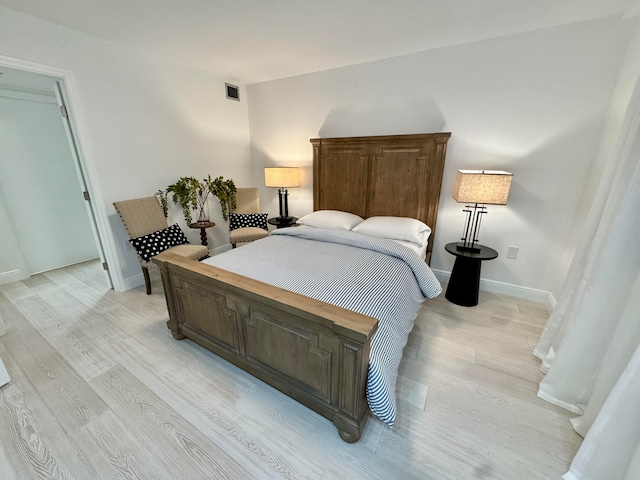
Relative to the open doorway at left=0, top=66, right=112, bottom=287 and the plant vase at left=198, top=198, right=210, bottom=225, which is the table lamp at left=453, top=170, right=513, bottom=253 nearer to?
the plant vase at left=198, top=198, right=210, bottom=225

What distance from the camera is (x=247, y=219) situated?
3471 millimetres

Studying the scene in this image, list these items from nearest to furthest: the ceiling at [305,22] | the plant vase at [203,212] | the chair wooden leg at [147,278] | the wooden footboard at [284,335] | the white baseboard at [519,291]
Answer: the wooden footboard at [284,335], the ceiling at [305,22], the white baseboard at [519,291], the chair wooden leg at [147,278], the plant vase at [203,212]

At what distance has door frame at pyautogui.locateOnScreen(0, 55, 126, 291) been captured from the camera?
6.58 feet

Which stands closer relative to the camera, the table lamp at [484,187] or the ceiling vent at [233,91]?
the table lamp at [484,187]

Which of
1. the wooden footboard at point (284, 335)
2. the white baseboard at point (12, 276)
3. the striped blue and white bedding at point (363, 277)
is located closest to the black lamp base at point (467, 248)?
the striped blue and white bedding at point (363, 277)

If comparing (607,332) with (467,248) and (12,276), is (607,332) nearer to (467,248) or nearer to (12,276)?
(467,248)

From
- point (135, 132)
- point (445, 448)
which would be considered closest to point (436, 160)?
point (445, 448)

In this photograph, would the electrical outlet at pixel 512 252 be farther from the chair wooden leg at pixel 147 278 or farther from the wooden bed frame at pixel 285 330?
the chair wooden leg at pixel 147 278

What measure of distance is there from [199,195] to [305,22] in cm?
232

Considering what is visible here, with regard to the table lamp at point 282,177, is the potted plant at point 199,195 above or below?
below

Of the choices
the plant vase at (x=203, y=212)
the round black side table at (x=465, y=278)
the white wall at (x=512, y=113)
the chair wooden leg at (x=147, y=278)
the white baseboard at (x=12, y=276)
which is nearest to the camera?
the white wall at (x=512, y=113)

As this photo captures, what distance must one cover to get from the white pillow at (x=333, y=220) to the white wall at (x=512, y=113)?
95 cm

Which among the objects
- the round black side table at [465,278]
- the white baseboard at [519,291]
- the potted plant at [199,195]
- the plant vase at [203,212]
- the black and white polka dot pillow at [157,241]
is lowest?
the white baseboard at [519,291]

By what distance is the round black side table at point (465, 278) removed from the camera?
2.33 meters
